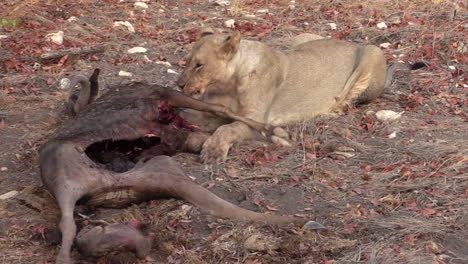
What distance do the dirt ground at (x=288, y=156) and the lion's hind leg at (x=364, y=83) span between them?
153mm

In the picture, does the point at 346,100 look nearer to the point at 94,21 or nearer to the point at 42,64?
the point at 42,64

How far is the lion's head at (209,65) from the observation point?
6.22 metres

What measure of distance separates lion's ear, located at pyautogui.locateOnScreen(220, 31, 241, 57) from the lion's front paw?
946 millimetres

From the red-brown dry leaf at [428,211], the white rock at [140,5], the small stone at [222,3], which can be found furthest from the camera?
the small stone at [222,3]

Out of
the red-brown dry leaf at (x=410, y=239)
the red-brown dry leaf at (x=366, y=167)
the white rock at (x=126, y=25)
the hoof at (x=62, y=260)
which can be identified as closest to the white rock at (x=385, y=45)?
the white rock at (x=126, y=25)

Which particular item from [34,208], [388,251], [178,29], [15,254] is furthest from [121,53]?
[388,251]

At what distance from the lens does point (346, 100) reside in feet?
24.4

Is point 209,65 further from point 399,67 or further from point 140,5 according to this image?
point 140,5

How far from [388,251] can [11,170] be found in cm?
288

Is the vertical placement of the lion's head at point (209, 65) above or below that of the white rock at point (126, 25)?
above

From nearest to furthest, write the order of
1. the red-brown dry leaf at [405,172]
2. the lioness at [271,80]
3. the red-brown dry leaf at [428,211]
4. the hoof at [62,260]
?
the hoof at [62,260] < the red-brown dry leaf at [428,211] < the red-brown dry leaf at [405,172] < the lioness at [271,80]

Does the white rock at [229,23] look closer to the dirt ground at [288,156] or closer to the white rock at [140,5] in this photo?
the dirt ground at [288,156]

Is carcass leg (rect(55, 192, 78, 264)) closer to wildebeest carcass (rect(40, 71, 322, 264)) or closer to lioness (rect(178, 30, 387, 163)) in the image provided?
wildebeest carcass (rect(40, 71, 322, 264))

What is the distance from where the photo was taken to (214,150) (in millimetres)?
5734
